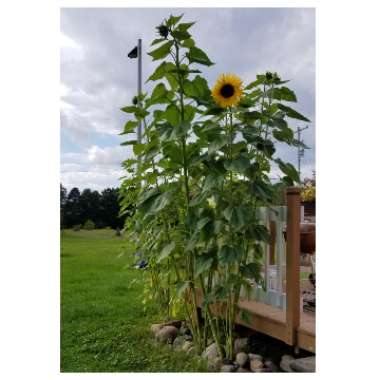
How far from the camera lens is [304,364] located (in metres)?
2.32

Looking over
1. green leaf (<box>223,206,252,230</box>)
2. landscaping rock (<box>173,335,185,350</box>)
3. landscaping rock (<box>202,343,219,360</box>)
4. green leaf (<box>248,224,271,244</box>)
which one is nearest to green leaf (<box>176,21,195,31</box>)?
green leaf (<box>223,206,252,230</box>)

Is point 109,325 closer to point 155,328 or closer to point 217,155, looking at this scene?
point 155,328

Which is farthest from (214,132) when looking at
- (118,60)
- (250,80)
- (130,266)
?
(118,60)

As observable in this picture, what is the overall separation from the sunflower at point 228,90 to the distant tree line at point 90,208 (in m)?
3.47

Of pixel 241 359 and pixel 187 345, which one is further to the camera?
pixel 187 345

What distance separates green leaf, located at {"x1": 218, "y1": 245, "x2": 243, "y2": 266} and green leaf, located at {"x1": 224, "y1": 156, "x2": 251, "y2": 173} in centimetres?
37

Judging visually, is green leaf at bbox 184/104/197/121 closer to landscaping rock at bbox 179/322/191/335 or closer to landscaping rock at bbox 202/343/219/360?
landscaping rock at bbox 202/343/219/360

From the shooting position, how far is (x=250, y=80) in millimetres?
2463

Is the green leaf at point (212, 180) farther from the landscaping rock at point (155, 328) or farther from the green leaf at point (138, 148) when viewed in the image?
the landscaping rock at point (155, 328)

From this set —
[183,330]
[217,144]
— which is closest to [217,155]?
[217,144]

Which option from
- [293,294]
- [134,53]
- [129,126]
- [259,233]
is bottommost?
[293,294]

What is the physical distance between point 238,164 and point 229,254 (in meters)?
0.41
